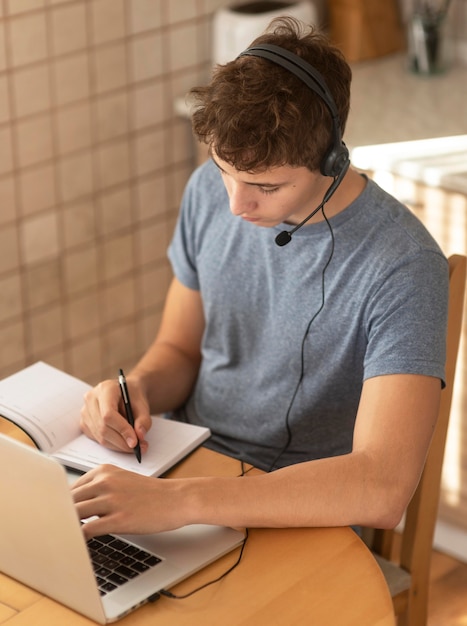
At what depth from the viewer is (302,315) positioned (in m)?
1.60

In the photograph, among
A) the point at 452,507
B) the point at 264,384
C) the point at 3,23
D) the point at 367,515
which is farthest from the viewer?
the point at 452,507

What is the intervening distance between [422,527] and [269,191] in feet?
1.95

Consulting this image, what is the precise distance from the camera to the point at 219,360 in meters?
1.73

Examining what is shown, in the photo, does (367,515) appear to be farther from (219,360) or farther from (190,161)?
(190,161)

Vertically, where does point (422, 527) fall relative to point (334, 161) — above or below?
below

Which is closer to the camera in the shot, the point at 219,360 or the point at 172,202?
the point at 219,360

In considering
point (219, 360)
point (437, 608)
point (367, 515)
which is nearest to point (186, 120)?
point (219, 360)

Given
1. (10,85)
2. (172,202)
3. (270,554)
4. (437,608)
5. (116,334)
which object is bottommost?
(437,608)

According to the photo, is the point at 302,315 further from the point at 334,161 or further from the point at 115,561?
the point at 115,561

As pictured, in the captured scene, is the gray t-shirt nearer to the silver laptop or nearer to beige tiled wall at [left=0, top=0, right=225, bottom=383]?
the silver laptop

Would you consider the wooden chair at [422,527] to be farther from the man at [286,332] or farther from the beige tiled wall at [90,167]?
the beige tiled wall at [90,167]

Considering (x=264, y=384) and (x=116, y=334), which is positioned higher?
(x=264, y=384)

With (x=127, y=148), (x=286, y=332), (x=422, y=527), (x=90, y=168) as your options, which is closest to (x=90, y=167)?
(x=90, y=168)

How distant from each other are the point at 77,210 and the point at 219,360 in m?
0.94
